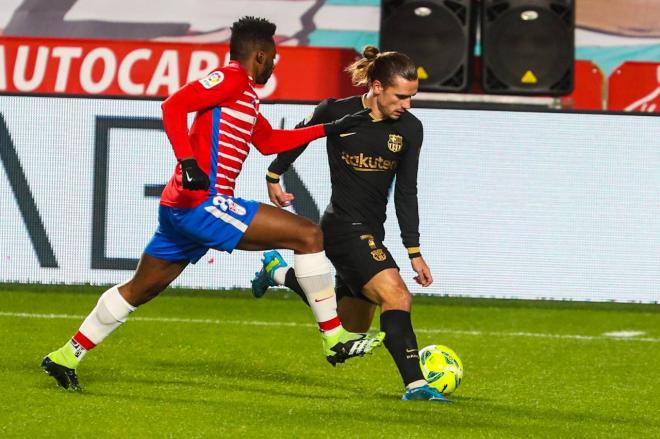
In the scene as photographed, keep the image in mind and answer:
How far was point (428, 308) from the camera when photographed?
10859 millimetres

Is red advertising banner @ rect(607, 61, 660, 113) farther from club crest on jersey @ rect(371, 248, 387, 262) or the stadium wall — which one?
club crest on jersey @ rect(371, 248, 387, 262)

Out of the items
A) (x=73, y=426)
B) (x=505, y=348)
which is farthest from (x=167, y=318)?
(x=73, y=426)

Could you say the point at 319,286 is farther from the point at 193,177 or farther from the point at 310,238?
the point at 193,177

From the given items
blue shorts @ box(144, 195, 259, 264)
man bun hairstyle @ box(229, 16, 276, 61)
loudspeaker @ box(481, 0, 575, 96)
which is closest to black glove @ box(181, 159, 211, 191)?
blue shorts @ box(144, 195, 259, 264)

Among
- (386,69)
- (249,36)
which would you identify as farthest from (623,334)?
(249,36)

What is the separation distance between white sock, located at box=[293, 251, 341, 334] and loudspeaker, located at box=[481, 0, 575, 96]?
17.7 feet

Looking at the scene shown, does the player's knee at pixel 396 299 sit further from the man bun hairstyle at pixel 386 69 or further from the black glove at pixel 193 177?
the black glove at pixel 193 177

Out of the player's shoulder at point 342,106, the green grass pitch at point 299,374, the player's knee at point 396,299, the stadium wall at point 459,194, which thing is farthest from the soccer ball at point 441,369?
the stadium wall at point 459,194

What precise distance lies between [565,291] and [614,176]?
935mm

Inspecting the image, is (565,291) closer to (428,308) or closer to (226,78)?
(428,308)

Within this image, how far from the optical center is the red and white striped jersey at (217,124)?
635cm

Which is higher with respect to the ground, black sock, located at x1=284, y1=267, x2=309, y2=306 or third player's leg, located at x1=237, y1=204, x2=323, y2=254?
third player's leg, located at x1=237, y1=204, x2=323, y2=254

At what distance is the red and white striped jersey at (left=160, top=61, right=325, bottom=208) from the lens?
6.35 metres

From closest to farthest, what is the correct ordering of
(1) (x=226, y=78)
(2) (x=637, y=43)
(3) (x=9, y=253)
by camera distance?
(1) (x=226, y=78) < (3) (x=9, y=253) < (2) (x=637, y=43)
